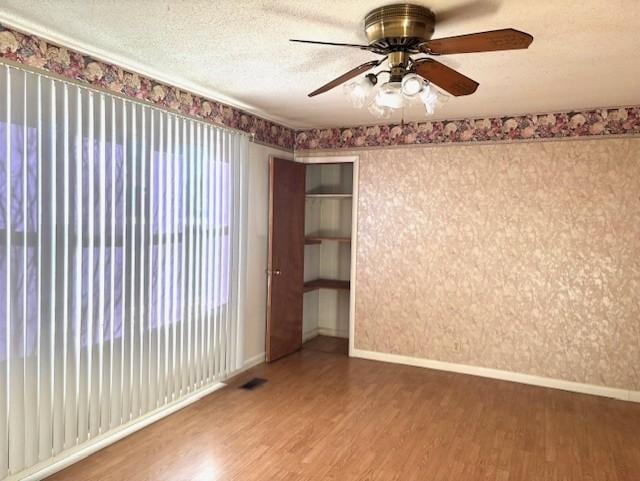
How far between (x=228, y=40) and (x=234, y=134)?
153 cm

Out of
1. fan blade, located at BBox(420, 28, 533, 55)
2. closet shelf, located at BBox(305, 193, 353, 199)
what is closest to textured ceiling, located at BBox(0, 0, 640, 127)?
fan blade, located at BBox(420, 28, 533, 55)

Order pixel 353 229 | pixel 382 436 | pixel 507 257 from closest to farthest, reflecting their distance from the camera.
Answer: pixel 382 436 < pixel 507 257 < pixel 353 229

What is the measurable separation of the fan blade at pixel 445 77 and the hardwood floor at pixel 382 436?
2219mm

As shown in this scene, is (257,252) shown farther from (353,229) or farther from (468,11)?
(468,11)

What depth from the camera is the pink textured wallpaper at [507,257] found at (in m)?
4.07

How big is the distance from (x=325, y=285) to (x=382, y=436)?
98.7 inches

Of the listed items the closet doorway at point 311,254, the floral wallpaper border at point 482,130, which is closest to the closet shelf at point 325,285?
the closet doorway at point 311,254

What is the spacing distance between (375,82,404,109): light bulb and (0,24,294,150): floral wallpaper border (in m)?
1.80

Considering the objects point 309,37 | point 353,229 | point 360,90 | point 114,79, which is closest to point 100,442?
point 114,79

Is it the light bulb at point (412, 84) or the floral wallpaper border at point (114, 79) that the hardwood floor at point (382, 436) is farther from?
the floral wallpaper border at point (114, 79)

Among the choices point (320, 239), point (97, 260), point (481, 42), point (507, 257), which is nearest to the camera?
point (481, 42)

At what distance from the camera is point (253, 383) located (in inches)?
167

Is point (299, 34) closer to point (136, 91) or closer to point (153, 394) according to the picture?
point (136, 91)

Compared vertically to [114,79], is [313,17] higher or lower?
higher
